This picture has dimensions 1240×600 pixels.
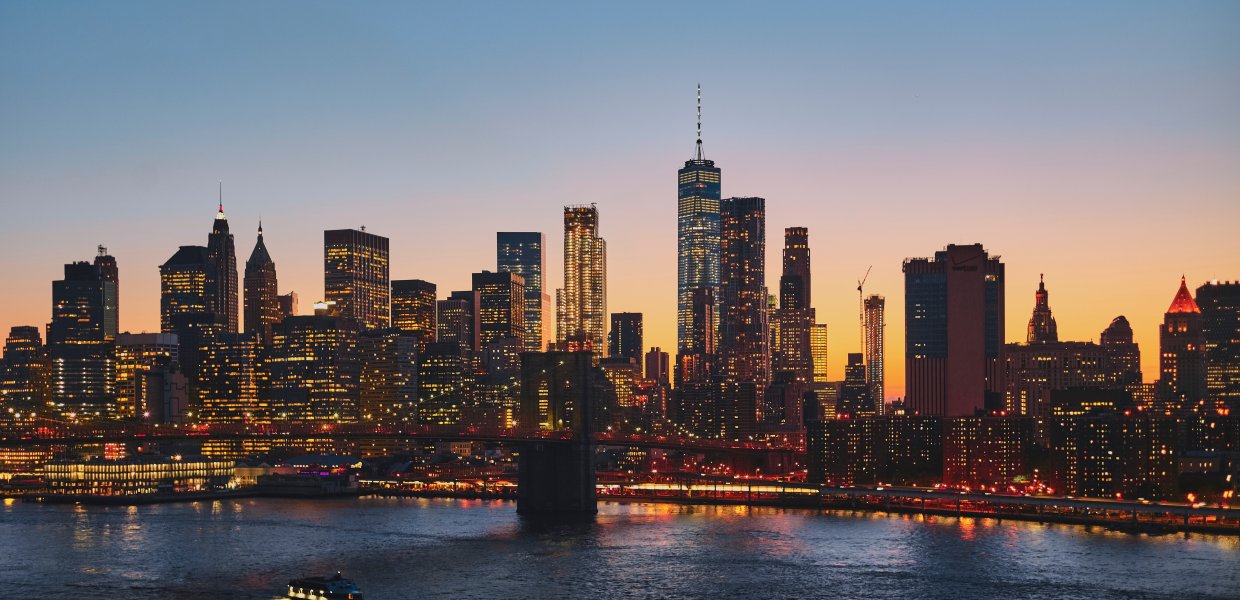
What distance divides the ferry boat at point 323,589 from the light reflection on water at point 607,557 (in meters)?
1.78

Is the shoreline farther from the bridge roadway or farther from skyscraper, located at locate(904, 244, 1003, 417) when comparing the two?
skyscraper, located at locate(904, 244, 1003, 417)

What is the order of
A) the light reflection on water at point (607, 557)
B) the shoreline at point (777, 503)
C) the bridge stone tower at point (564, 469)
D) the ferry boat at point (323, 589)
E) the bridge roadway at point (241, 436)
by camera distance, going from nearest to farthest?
the ferry boat at point (323, 589) < the light reflection on water at point (607, 557) < the shoreline at point (777, 503) < the bridge roadway at point (241, 436) < the bridge stone tower at point (564, 469)

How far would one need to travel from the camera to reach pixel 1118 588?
65188mm

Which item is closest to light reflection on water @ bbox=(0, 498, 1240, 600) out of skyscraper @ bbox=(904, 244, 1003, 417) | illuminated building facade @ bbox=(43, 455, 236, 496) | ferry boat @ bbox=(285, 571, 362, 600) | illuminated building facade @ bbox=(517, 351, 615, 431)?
ferry boat @ bbox=(285, 571, 362, 600)

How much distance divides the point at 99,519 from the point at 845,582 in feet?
172

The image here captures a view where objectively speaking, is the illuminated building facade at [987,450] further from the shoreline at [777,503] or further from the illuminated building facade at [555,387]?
the illuminated building facade at [555,387]

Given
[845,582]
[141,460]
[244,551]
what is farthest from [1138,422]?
[141,460]

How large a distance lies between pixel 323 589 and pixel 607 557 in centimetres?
1841

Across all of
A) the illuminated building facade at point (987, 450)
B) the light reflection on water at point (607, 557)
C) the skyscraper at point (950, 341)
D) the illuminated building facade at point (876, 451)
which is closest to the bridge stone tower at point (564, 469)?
the light reflection on water at point (607, 557)

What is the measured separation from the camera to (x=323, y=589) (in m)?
60.2

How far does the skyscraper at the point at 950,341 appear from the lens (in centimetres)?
18800

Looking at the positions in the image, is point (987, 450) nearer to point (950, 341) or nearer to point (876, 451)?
point (876, 451)

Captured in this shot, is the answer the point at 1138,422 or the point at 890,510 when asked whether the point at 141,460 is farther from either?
the point at 1138,422

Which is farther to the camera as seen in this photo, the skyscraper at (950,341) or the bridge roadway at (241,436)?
the skyscraper at (950,341)
